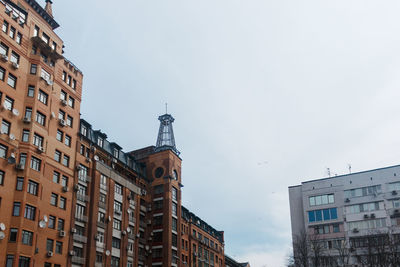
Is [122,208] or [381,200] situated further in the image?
[381,200]

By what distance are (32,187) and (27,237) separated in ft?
17.3

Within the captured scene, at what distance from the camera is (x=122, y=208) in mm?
64562

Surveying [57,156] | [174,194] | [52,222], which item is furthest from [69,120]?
[174,194]

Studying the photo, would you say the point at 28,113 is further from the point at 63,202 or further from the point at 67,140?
the point at 63,202

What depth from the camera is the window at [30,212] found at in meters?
45.7

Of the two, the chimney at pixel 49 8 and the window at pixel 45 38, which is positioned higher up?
the chimney at pixel 49 8

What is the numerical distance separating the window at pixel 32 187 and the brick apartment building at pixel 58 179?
11 cm

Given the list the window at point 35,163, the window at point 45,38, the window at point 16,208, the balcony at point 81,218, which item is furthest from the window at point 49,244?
the window at point 45,38

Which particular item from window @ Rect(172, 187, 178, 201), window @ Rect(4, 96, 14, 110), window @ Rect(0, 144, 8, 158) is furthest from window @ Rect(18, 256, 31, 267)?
window @ Rect(172, 187, 178, 201)

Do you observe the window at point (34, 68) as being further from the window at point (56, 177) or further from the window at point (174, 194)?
the window at point (174, 194)

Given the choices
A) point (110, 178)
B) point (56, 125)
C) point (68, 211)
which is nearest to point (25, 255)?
point (68, 211)

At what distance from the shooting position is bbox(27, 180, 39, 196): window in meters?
46.8

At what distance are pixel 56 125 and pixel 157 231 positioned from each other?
27.9m

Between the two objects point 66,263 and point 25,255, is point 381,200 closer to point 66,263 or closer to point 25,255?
point 66,263
